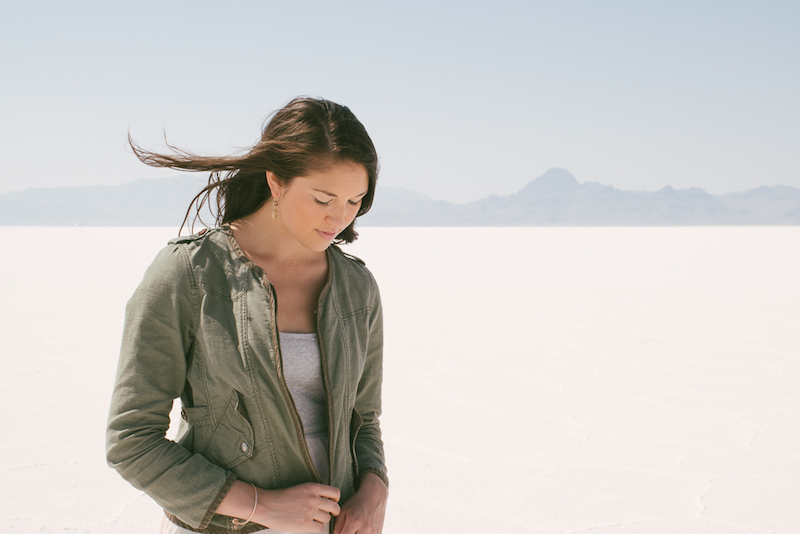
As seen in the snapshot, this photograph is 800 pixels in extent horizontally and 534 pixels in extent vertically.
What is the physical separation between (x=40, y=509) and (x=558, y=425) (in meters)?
2.21

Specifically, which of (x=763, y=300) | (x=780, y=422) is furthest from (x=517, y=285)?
(x=780, y=422)

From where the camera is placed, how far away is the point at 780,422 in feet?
10.3

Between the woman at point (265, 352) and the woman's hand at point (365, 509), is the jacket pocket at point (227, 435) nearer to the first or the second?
the woman at point (265, 352)

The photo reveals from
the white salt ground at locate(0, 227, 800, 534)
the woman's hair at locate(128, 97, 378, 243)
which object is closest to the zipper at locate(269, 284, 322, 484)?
the woman's hair at locate(128, 97, 378, 243)

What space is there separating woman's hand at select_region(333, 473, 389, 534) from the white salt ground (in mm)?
1090

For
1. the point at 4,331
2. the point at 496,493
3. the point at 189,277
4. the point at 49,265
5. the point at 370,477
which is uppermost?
the point at 189,277

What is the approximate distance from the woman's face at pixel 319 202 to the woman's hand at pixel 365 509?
0.45 metres

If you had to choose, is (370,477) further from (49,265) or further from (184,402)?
(49,265)

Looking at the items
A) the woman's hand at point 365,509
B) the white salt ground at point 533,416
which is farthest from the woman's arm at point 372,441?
the white salt ground at point 533,416

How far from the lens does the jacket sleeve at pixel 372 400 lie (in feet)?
4.11

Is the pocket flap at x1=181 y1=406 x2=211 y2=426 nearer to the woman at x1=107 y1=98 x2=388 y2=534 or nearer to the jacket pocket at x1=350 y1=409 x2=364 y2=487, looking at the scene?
the woman at x1=107 y1=98 x2=388 y2=534

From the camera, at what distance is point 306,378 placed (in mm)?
1104

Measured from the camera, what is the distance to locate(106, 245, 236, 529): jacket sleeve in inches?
37.8

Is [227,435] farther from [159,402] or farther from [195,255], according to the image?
[195,255]
